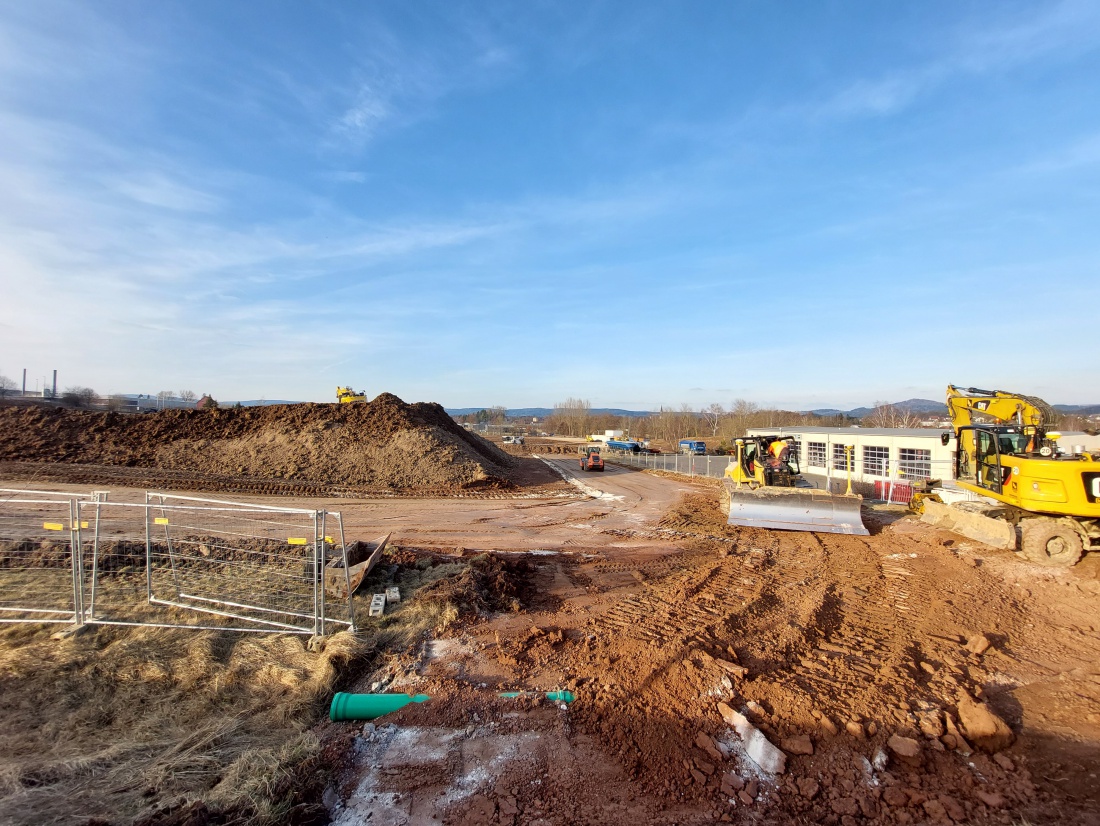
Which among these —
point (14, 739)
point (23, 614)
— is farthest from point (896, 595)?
point (23, 614)

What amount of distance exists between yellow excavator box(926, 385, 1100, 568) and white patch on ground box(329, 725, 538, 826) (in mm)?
11671

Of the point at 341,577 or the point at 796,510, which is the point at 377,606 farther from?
the point at 796,510

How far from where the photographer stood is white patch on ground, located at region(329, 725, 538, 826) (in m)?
3.87

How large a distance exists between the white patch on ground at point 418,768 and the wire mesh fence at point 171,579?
238 centimetres

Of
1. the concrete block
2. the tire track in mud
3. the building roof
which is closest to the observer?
the tire track in mud

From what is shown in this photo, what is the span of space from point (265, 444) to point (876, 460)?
100 ft

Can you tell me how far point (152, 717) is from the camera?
5137mm

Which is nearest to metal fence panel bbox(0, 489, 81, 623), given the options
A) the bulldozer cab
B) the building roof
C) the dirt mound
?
the dirt mound

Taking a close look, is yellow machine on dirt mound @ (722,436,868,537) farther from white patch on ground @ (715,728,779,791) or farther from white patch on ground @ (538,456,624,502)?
white patch on ground @ (715,728,779,791)

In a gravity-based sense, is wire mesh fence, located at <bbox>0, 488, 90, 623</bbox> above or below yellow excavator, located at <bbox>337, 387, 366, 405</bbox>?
below

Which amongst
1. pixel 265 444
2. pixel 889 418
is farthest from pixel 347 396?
pixel 889 418

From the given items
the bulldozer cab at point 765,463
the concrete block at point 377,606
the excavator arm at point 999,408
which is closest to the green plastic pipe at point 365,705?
the concrete block at point 377,606

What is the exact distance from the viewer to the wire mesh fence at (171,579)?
22.1 feet

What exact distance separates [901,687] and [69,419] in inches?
1344
